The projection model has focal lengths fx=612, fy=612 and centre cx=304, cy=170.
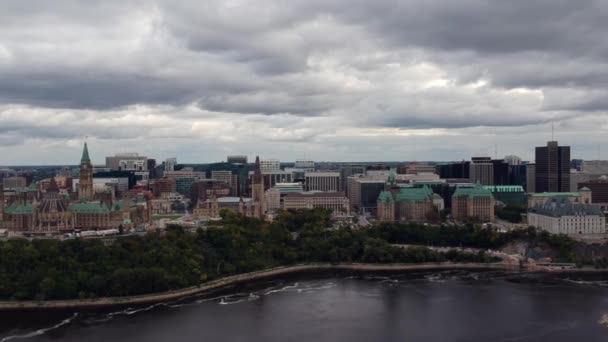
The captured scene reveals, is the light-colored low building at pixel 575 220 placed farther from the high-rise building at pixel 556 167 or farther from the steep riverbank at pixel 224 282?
the high-rise building at pixel 556 167

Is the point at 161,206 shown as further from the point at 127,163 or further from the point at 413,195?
the point at 127,163

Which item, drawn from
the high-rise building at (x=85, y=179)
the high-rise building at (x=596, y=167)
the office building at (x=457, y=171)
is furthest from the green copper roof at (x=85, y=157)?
the high-rise building at (x=596, y=167)

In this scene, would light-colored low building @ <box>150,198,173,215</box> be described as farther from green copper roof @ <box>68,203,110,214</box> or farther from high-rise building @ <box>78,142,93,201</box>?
green copper roof @ <box>68,203,110,214</box>

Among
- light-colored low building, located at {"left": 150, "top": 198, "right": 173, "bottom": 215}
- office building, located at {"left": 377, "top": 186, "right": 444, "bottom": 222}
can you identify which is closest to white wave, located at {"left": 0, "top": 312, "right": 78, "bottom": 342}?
office building, located at {"left": 377, "top": 186, "right": 444, "bottom": 222}

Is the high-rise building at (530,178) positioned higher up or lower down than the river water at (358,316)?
higher up

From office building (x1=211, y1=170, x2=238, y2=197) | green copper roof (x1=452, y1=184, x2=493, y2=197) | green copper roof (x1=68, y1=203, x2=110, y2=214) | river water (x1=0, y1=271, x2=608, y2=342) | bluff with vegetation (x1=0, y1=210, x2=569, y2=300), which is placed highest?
office building (x1=211, y1=170, x2=238, y2=197)

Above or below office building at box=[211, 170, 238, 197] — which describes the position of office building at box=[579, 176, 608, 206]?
below

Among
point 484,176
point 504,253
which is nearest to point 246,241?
point 504,253

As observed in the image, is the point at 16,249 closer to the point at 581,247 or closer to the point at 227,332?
the point at 227,332
